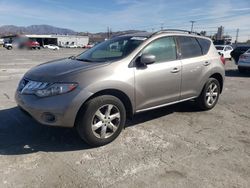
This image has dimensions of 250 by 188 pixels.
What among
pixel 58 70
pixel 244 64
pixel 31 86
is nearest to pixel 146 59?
pixel 58 70

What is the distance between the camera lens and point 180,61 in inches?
197

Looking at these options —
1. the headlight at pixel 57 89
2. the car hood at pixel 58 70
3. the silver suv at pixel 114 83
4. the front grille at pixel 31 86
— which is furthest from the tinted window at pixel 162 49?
the front grille at pixel 31 86

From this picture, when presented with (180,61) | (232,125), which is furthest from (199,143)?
(180,61)

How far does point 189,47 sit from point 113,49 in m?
1.58

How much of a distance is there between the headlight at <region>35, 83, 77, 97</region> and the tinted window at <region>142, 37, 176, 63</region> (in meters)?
1.44

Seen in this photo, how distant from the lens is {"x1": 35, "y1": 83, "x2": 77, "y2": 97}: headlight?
12.0 feet

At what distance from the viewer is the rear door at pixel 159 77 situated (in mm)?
4367

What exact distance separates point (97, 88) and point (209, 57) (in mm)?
2989

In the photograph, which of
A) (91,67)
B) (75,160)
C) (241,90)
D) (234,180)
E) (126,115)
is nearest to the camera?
(234,180)

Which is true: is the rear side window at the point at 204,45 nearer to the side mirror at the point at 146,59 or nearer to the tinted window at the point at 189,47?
the tinted window at the point at 189,47

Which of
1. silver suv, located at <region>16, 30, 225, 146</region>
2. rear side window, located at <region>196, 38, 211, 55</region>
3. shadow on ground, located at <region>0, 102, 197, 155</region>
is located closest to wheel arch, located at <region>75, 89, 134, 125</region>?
silver suv, located at <region>16, 30, 225, 146</region>

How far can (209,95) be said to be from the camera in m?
5.85

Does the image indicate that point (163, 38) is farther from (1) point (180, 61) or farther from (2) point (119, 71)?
(2) point (119, 71)

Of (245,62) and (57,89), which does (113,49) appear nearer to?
(57,89)
